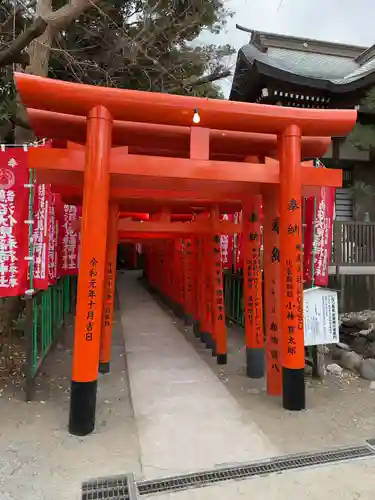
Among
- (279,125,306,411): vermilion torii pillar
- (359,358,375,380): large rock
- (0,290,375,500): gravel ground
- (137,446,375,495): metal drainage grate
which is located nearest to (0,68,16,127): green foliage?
(0,290,375,500): gravel ground

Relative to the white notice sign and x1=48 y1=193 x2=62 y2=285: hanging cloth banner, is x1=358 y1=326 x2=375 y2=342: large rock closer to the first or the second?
the white notice sign

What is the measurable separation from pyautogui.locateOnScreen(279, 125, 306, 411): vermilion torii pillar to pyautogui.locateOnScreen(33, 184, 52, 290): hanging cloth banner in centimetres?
308

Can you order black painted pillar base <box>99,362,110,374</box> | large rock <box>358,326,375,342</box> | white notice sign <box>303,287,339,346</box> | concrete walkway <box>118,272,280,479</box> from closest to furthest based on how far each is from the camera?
concrete walkway <box>118,272,280,479</box> → white notice sign <box>303,287,339,346</box> → black painted pillar base <box>99,362,110,374</box> → large rock <box>358,326,375,342</box>

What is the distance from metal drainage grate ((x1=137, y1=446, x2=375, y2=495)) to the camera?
3.01 meters

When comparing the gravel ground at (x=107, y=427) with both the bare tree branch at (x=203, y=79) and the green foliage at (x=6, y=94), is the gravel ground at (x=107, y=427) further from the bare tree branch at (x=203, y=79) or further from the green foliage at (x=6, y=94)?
the bare tree branch at (x=203, y=79)

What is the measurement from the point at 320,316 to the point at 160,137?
A: 3.17 m

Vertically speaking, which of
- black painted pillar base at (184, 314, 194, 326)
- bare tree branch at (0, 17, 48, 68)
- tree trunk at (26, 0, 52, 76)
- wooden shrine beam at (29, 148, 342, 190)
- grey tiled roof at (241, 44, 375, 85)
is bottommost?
black painted pillar base at (184, 314, 194, 326)

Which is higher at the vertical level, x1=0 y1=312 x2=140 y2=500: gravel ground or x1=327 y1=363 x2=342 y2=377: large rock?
x1=327 y1=363 x2=342 y2=377: large rock

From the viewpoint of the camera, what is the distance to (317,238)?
6.25m

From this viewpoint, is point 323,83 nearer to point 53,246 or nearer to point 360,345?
point 360,345

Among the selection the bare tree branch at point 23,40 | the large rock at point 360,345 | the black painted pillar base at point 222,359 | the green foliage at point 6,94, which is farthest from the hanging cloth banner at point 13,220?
the large rock at point 360,345

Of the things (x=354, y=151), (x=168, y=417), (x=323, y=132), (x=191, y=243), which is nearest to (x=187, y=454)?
(x=168, y=417)

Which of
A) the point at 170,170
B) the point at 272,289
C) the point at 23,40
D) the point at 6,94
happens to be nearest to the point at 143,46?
the point at 6,94

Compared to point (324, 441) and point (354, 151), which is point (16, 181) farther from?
point (354, 151)
